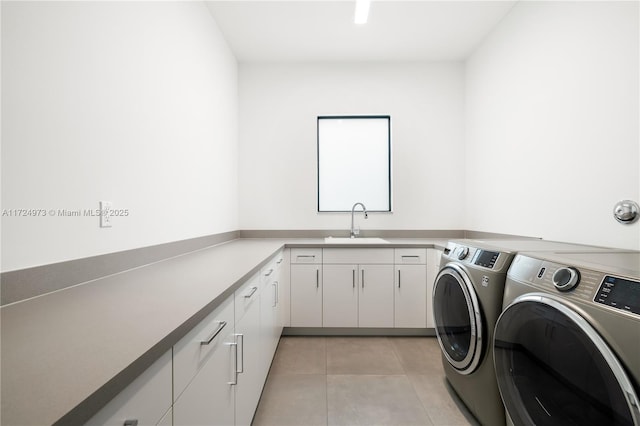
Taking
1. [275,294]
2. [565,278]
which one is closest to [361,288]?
[275,294]

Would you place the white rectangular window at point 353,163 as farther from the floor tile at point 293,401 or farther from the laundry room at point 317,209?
the floor tile at point 293,401

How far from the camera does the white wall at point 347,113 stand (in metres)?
3.15

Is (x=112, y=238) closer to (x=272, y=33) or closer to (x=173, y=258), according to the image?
(x=173, y=258)

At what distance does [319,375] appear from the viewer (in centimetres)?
204

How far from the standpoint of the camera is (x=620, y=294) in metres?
0.81

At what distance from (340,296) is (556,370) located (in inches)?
70.8

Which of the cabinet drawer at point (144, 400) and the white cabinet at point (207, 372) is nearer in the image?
the cabinet drawer at point (144, 400)

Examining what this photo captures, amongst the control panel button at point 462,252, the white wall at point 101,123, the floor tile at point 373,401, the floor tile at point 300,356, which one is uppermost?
the white wall at point 101,123

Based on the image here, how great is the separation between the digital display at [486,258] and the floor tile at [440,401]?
879 mm

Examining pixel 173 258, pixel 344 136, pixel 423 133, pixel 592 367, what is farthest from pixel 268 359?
pixel 423 133

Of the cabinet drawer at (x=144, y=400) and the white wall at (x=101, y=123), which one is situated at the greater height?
the white wall at (x=101, y=123)

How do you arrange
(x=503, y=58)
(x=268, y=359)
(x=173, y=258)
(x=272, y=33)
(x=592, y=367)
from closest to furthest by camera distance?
(x=592, y=367) → (x=173, y=258) → (x=268, y=359) → (x=503, y=58) → (x=272, y=33)

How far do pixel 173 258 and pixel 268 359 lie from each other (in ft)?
2.97

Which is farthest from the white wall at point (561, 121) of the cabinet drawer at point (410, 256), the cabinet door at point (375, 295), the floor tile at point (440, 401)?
the floor tile at point (440, 401)
